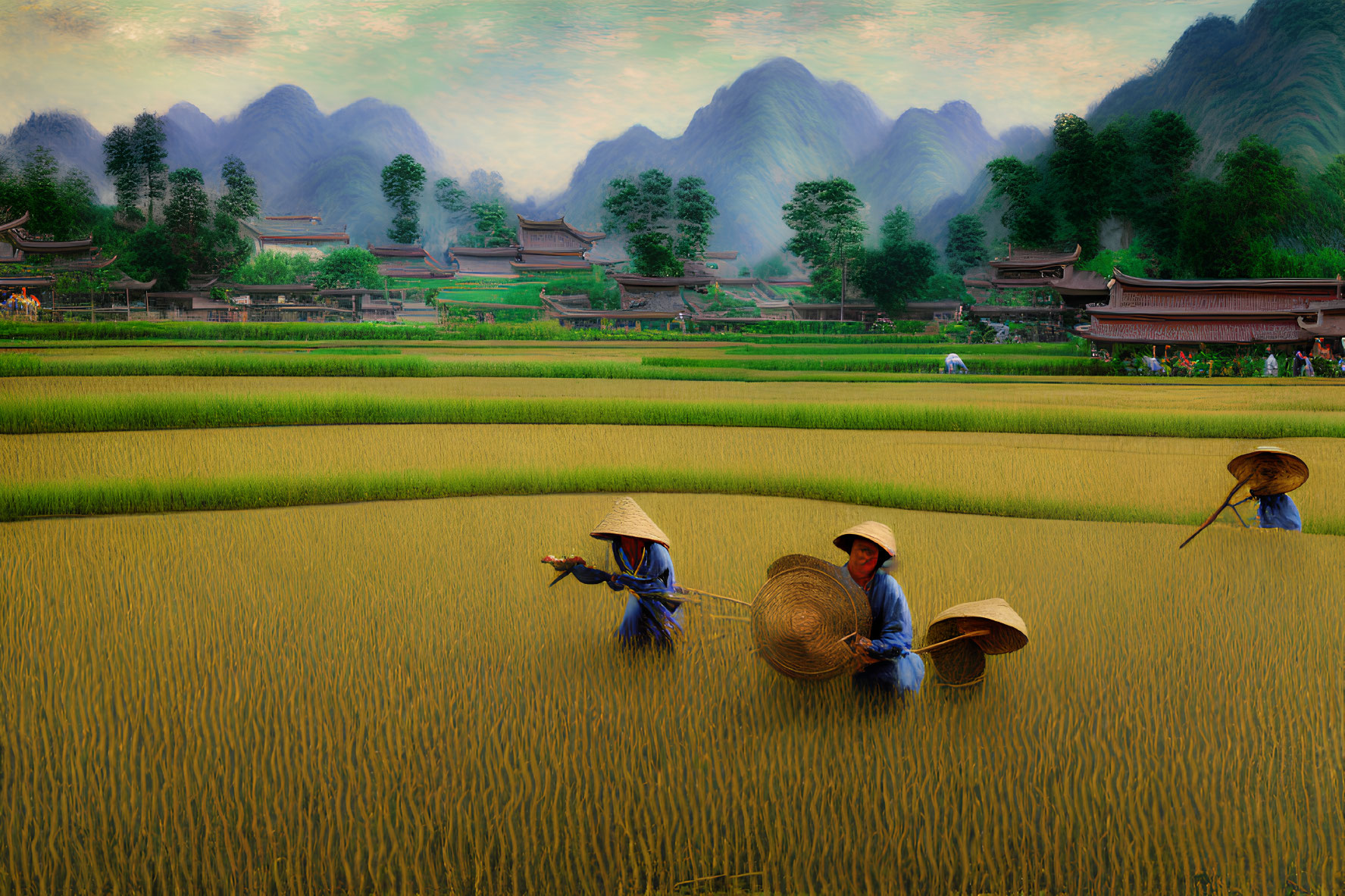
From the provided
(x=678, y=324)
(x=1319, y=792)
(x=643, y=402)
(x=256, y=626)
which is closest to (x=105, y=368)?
(x=643, y=402)

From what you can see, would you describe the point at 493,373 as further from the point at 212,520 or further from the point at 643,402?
the point at 212,520

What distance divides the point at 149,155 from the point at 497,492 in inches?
2343

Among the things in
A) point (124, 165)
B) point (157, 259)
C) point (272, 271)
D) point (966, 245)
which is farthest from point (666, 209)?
point (124, 165)

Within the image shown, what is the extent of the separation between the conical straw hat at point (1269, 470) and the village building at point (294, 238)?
61922 mm

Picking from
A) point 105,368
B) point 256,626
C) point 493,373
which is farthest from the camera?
point 493,373

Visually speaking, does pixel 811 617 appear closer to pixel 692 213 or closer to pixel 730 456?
pixel 730 456

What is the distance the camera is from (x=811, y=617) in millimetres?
3021

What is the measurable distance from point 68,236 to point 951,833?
55032 millimetres

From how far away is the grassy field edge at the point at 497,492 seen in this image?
22.6 ft

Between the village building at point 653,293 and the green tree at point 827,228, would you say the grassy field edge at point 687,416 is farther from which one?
the green tree at point 827,228

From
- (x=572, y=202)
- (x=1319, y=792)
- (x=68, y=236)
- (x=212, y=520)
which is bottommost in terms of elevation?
(x=1319, y=792)

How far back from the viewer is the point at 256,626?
4184mm

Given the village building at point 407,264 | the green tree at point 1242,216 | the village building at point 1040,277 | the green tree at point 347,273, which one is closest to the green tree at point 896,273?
the village building at point 1040,277

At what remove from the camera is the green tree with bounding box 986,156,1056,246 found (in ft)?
151
